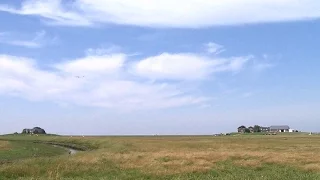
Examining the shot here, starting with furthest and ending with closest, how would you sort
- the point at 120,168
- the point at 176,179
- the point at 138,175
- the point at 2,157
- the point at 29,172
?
the point at 2,157 < the point at 120,168 < the point at 29,172 < the point at 138,175 < the point at 176,179

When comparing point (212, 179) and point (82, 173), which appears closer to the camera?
point (212, 179)

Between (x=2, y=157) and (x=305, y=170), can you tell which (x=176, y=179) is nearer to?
(x=305, y=170)

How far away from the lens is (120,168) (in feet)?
119

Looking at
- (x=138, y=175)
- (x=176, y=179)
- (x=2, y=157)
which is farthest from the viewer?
(x=2, y=157)

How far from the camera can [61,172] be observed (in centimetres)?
3291

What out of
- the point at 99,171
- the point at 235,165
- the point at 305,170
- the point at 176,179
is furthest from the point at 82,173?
the point at 305,170

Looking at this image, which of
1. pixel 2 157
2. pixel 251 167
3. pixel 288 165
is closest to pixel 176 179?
pixel 251 167

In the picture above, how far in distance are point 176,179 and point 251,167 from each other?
11945 mm

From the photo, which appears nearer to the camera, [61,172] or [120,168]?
[61,172]

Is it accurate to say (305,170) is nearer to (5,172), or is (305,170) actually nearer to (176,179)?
(176,179)

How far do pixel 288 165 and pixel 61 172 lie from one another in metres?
20.4

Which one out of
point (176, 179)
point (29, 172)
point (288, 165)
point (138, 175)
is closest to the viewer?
point (176, 179)

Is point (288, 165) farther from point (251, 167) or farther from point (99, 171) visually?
point (99, 171)

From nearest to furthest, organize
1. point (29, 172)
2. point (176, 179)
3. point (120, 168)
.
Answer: point (176, 179), point (29, 172), point (120, 168)
